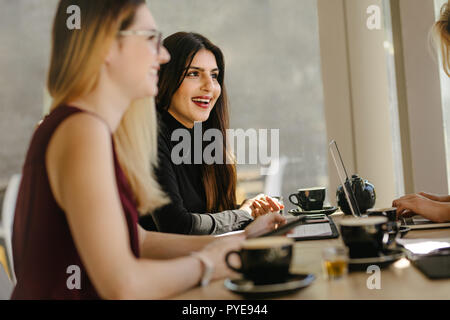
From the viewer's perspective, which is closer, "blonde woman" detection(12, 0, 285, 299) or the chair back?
"blonde woman" detection(12, 0, 285, 299)

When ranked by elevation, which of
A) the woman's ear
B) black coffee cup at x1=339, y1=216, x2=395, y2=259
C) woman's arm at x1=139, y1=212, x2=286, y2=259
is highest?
the woman's ear

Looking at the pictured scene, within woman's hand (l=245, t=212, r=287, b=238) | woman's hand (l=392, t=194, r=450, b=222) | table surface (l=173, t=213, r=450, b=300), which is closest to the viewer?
table surface (l=173, t=213, r=450, b=300)

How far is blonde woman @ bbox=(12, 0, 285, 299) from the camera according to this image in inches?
29.6

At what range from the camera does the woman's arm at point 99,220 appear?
2.45ft

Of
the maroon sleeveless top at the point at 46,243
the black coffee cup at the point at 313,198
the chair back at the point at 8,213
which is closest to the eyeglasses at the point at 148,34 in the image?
the maroon sleeveless top at the point at 46,243

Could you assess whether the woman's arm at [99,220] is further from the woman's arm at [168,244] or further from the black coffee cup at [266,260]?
the woman's arm at [168,244]

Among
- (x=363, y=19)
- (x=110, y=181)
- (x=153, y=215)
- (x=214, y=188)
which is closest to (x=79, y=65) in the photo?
(x=110, y=181)

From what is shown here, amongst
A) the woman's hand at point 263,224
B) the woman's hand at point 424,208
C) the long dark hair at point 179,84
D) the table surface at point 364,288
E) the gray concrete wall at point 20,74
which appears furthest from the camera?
the gray concrete wall at point 20,74

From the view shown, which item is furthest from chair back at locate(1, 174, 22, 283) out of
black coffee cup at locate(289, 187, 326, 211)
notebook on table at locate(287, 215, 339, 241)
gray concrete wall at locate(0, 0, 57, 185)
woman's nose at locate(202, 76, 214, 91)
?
notebook on table at locate(287, 215, 339, 241)

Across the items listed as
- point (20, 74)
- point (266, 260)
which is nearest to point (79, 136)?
point (266, 260)

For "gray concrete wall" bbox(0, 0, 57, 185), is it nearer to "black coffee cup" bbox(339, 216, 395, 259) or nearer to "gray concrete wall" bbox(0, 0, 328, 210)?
"gray concrete wall" bbox(0, 0, 328, 210)

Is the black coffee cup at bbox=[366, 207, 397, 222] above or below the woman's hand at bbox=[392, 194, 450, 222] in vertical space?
above

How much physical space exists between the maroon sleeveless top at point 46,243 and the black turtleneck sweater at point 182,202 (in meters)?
0.83

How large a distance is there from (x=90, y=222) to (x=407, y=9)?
276cm
